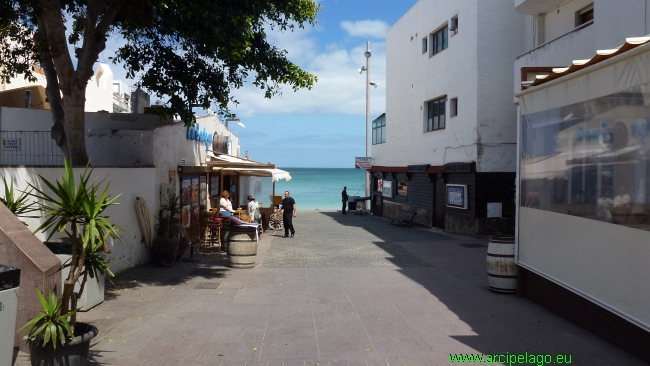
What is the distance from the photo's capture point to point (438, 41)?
2386 centimetres

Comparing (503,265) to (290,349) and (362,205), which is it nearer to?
(290,349)

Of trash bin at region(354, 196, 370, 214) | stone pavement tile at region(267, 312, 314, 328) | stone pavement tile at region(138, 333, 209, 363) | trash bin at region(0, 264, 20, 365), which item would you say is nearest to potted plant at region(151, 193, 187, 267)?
stone pavement tile at region(267, 312, 314, 328)

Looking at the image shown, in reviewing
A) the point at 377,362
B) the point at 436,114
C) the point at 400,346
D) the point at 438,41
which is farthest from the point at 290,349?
the point at 438,41

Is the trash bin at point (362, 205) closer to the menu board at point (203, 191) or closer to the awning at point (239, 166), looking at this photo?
the awning at point (239, 166)

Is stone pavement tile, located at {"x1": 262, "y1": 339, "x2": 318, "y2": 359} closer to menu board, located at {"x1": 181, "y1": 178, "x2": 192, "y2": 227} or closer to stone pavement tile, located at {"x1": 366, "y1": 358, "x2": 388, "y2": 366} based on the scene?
stone pavement tile, located at {"x1": 366, "y1": 358, "x2": 388, "y2": 366}

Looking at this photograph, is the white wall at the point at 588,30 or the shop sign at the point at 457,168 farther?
the shop sign at the point at 457,168

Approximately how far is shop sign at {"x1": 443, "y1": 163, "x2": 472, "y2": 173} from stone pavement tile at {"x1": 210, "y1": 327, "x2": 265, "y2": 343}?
13.7 metres

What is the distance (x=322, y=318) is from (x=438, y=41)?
18.4 m

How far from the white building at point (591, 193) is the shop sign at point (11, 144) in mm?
12982

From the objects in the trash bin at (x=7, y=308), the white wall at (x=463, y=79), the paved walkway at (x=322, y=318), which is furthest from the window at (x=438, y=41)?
the trash bin at (x=7, y=308)

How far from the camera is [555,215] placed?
26.5ft

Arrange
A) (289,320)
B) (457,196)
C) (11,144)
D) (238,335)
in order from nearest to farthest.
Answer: (238,335)
(289,320)
(11,144)
(457,196)

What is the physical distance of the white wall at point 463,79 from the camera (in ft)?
63.8

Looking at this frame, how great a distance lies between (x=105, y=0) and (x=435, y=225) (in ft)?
54.1
